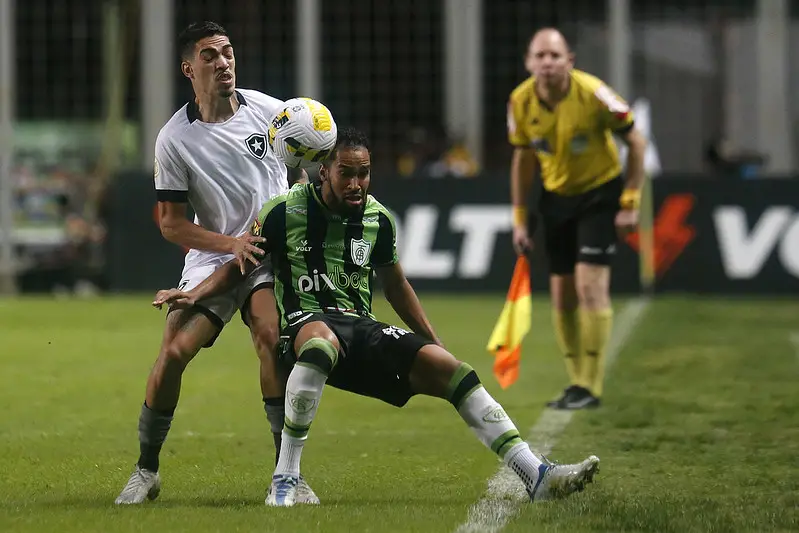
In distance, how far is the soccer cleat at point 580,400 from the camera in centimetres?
994

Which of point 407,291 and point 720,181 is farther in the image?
point 720,181

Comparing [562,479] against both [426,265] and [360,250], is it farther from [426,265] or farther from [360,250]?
[426,265]

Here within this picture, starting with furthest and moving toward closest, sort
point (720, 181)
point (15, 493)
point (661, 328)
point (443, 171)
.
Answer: point (443, 171)
point (720, 181)
point (661, 328)
point (15, 493)

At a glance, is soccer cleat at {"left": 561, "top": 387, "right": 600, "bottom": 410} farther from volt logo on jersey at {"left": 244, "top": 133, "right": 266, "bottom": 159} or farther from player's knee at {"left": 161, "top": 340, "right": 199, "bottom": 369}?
player's knee at {"left": 161, "top": 340, "right": 199, "bottom": 369}

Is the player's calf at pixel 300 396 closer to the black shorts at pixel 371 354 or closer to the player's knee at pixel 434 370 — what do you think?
the black shorts at pixel 371 354

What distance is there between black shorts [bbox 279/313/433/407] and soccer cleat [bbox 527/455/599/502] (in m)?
0.61

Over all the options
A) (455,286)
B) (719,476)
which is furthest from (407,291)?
(455,286)

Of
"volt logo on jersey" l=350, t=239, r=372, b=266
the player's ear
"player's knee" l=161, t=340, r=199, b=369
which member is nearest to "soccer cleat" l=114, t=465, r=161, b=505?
"player's knee" l=161, t=340, r=199, b=369

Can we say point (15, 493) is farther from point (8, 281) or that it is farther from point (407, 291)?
point (8, 281)

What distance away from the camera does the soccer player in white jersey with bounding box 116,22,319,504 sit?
6727mm

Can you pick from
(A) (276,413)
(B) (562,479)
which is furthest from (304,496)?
(B) (562,479)

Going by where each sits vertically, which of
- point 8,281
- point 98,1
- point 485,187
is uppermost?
point 98,1

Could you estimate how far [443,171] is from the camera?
21.8 metres

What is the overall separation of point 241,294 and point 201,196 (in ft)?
→ 1.57
